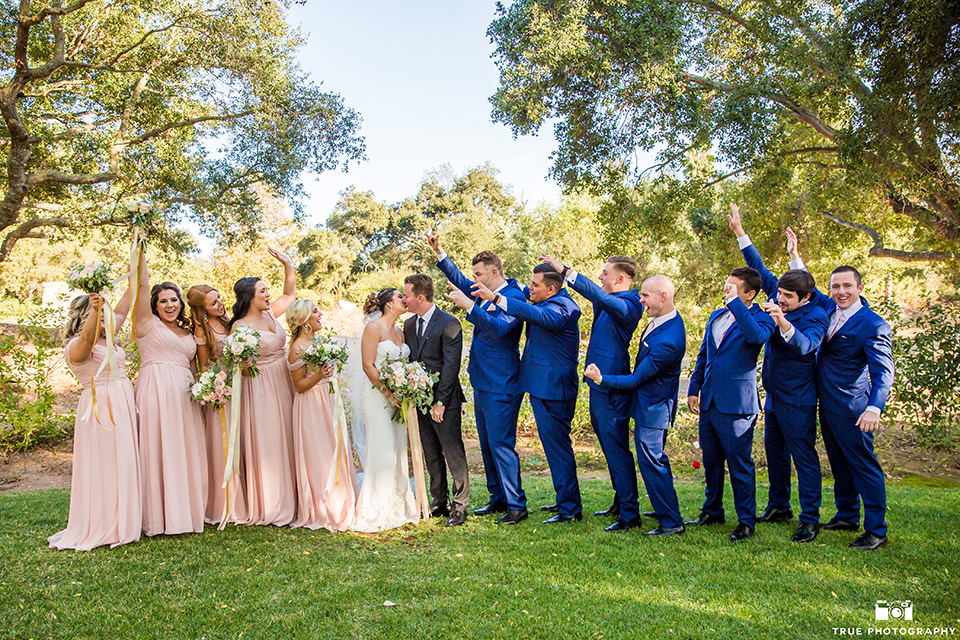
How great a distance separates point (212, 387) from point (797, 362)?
499cm

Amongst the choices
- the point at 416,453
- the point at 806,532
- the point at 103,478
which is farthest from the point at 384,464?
the point at 806,532

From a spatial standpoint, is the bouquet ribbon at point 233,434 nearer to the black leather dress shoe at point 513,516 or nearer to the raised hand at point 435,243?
the raised hand at point 435,243

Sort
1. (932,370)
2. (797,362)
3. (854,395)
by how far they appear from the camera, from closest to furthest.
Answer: (854,395)
(797,362)
(932,370)

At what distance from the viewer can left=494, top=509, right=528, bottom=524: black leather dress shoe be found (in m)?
5.81

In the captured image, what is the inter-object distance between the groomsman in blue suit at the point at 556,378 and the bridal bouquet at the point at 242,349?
6.52ft

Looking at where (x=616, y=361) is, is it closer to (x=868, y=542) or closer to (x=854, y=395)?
(x=854, y=395)

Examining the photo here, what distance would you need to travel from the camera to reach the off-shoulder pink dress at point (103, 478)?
513 centimetres

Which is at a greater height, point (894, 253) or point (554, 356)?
point (894, 253)

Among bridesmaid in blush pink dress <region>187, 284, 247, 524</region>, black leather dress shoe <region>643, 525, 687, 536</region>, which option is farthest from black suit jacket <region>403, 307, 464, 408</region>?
black leather dress shoe <region>643, 525, 687, 536</region>

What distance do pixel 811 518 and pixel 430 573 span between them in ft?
10.3

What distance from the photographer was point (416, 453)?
580 centimetres

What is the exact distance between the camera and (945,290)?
22.6m

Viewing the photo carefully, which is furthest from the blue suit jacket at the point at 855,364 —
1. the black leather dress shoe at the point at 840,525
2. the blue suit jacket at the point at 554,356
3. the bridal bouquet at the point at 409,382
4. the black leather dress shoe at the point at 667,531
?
the bridal bouquet at the point at 409,382

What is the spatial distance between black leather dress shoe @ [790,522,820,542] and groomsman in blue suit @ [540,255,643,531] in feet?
4.16
